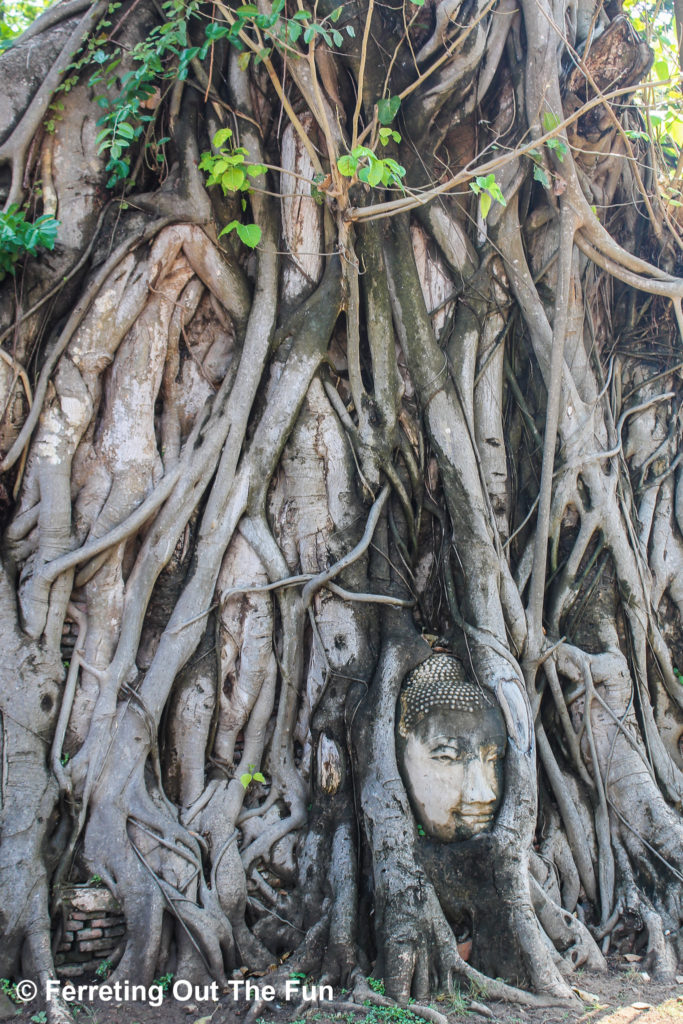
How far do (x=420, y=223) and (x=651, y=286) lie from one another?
127 centimetres

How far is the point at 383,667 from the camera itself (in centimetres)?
323

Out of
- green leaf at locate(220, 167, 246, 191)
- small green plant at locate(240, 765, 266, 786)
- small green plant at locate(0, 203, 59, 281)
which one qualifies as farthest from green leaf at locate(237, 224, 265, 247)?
small green plant at locate(240, 765, 266, 786)

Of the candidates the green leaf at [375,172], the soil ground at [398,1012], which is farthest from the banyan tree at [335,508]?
the soil ground at [398,1012]

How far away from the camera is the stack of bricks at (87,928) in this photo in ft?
9.11

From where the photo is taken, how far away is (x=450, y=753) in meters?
3.00

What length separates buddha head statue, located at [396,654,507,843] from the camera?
2.94 meters

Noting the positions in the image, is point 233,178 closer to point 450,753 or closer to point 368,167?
point 368,167

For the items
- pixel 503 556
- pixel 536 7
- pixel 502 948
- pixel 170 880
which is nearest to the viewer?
pixel 502 948

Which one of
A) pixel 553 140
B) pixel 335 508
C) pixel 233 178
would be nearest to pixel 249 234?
pixel 233 178

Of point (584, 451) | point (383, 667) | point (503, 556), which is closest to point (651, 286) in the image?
point (584, 451)

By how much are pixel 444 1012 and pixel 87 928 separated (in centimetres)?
135

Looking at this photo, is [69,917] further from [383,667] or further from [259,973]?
[383,667]

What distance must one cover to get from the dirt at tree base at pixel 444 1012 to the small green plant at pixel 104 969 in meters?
0.12

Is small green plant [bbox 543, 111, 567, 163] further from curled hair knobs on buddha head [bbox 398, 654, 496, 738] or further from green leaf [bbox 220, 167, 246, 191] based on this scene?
curled hair knobs on buddha head [bbox 398, 654, 496, 738]
